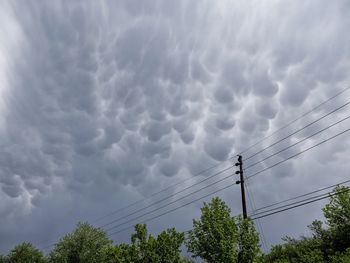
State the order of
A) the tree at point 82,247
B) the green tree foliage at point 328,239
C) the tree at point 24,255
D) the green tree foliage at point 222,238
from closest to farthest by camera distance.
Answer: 1. the green tree foliage at point 222,238
2. the green tree foliage at point 328,239
3. the tree at point 82,247
4. the tree at point 24,255

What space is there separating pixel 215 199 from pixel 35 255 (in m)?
57.3

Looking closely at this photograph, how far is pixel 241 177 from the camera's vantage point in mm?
35062

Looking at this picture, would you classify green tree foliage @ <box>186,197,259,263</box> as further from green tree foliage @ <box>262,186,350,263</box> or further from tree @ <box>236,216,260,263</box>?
green tree foliage @ <box>262,186,350,263</box>

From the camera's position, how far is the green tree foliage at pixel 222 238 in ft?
85.6

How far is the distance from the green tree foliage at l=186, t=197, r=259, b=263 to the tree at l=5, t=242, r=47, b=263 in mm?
54833

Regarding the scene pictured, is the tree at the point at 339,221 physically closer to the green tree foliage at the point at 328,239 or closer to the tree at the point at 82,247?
the green tree foliage at the point at 328,239

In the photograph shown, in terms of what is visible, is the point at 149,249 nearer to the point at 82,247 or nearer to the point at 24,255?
the point at 82,247

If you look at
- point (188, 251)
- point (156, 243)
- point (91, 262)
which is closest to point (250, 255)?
point (188, 251)

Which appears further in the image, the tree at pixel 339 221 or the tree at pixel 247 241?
the tree at pixel 339 221

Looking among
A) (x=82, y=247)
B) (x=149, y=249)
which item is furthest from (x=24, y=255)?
(x=149, y=249)

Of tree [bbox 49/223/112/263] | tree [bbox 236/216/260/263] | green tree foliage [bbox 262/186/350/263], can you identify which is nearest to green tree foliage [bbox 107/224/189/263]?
tree [bbox 236/216/260/263]

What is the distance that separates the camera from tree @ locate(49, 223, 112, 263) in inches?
2298

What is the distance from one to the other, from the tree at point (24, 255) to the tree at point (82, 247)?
1132cm

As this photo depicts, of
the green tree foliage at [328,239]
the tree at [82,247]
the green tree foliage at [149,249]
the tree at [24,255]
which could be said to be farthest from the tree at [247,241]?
the tree at [24,255]
